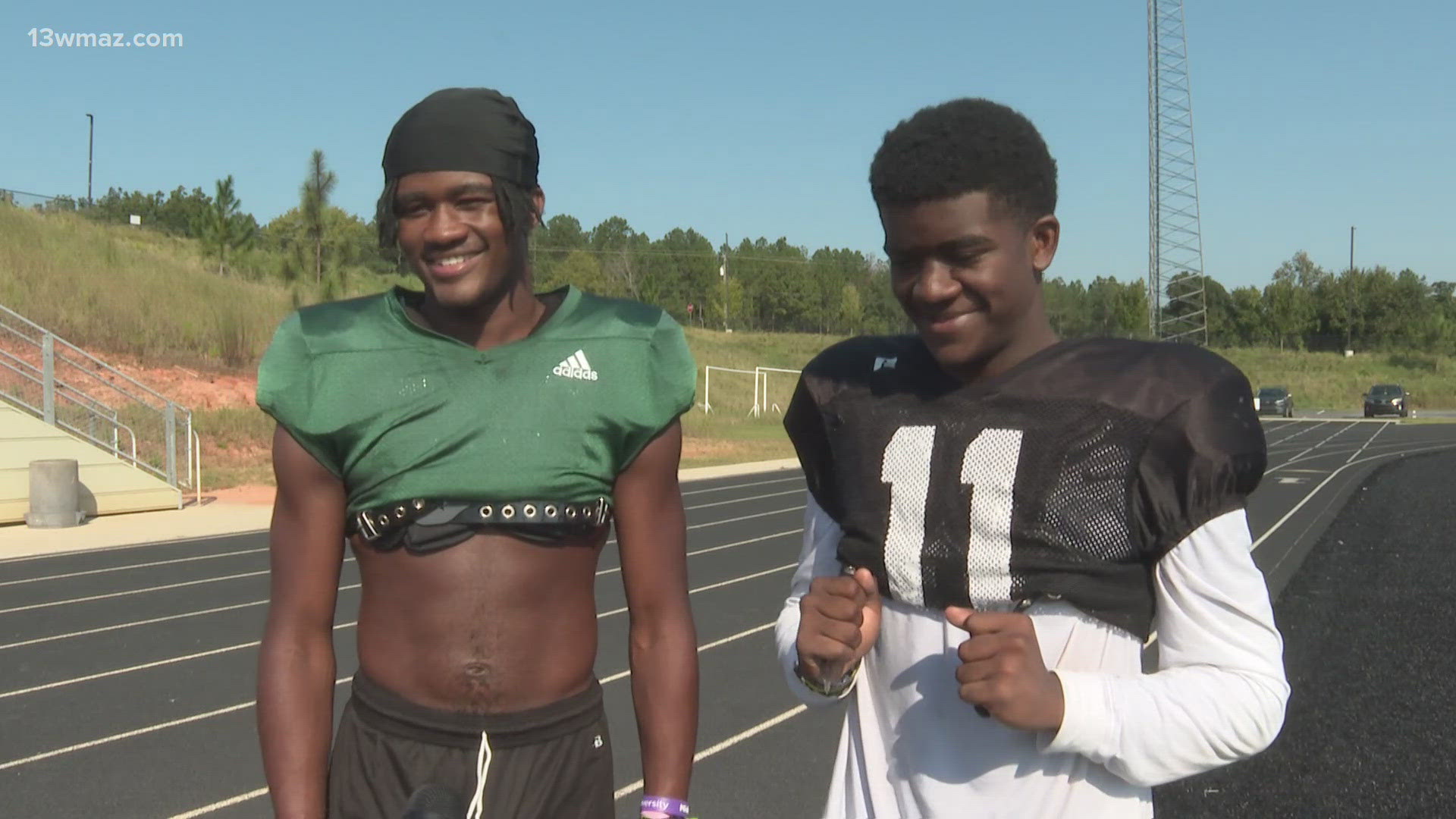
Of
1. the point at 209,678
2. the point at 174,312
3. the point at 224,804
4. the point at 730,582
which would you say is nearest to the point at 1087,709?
the point at 224,804

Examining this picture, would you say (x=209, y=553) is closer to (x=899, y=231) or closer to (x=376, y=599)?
(x=376, y=599)

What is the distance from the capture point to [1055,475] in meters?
1.74

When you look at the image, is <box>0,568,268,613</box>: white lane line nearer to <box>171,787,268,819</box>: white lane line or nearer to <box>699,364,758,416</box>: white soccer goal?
<box>171,787,268,819</box>: white lane line

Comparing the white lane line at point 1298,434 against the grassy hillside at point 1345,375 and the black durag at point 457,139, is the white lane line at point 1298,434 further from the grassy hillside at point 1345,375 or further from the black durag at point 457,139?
the black durag at point 457,139

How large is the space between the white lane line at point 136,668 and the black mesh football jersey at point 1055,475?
557cm

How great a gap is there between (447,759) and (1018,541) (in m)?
1.06

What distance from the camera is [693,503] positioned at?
17.7 metres

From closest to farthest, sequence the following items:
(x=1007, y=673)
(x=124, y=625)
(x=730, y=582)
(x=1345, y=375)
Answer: (x=1007, y=673)
(x=124, y=625)
(x=730, y=582)
(x=1345, y=375)

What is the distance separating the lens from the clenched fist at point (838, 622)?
178 centimetres

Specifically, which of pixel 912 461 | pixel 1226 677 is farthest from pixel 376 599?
pixel 1226 677

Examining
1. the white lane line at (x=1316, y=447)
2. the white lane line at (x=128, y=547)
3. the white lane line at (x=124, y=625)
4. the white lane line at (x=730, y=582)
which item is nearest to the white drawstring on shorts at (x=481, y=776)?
the white lane line at (x=730, y=582)

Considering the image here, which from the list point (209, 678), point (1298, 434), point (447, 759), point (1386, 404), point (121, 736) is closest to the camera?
point (447, 759)

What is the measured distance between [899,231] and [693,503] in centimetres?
1595

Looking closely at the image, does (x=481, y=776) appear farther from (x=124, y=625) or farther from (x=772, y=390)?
(x=772, y=390)
